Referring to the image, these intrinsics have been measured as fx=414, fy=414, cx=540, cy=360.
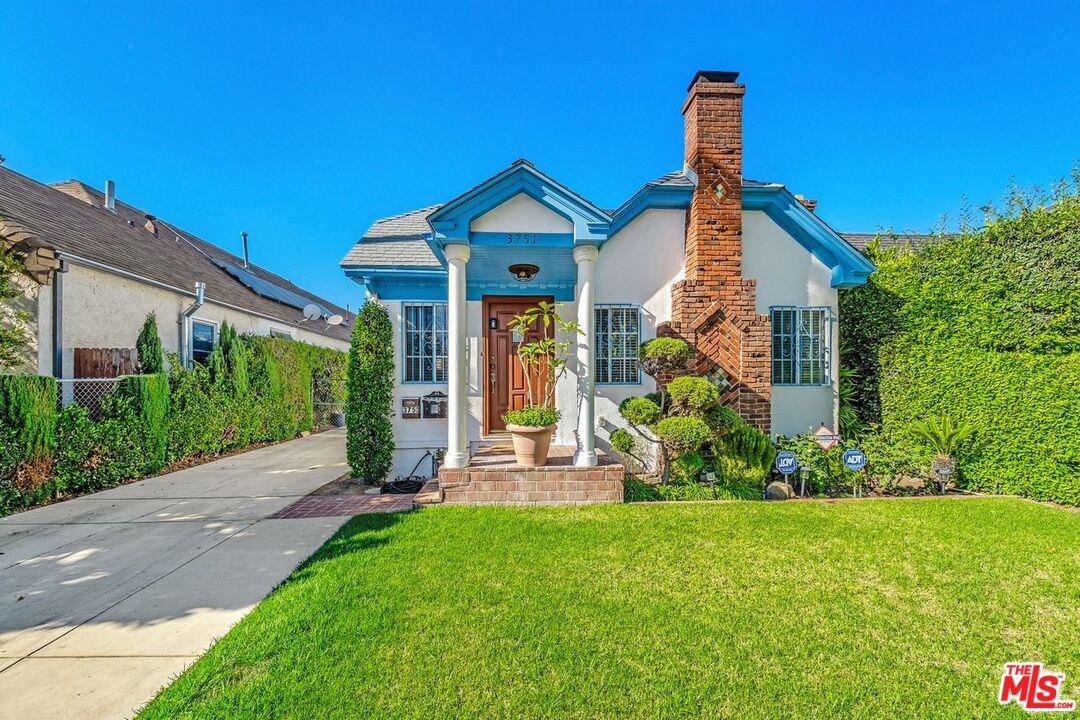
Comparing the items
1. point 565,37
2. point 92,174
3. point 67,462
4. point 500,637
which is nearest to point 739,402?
point 500,637

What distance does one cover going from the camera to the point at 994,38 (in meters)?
9.02

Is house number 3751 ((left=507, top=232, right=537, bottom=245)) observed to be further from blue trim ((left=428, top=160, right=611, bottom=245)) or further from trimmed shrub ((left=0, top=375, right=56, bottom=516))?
trimmed shrub ((left=0, top=375, right=56, bottom=516))

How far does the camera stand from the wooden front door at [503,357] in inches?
289

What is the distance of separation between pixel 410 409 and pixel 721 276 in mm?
5563

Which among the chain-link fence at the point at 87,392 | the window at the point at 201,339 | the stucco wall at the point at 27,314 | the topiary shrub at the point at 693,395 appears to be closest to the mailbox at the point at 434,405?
the topiary shrub at the point at 693,395

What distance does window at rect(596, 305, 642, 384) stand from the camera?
701cm

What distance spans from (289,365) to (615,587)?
11809 millimetres

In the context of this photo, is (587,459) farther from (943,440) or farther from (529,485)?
(943,440)

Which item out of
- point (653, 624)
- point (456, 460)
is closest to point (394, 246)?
point (456, 460)

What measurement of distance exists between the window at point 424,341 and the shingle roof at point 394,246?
0.76 metres

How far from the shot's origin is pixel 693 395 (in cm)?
554

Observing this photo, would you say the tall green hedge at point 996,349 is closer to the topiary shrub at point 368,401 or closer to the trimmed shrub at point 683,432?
the trimmed shrub at point 683,432

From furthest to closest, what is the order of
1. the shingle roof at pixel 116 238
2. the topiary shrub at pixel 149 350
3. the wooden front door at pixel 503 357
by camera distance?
the topiary shrub at pixel 149 350 < the shingle roof at pixel 116 238 < the wooden front door at pixel 503 357

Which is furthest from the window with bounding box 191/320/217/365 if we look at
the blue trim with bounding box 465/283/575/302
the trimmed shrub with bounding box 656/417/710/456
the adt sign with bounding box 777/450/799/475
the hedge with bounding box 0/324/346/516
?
the adt sign with bounding box 777/450/799/475
